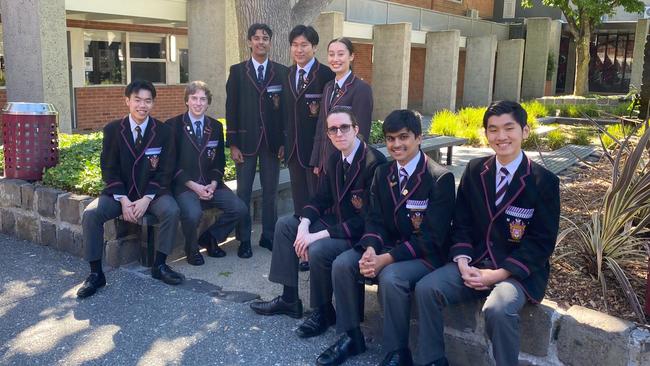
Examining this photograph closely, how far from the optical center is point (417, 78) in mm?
25078

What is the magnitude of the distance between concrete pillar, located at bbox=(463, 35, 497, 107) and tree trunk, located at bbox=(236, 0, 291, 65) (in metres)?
16.5

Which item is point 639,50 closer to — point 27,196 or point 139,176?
point 139,176

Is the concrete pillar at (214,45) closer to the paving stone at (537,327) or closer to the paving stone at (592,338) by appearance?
the paving stone at (537,327)

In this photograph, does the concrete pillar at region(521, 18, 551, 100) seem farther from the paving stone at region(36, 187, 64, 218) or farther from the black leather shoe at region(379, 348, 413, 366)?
the black leather shoe at region(379, 348, 413, 366)

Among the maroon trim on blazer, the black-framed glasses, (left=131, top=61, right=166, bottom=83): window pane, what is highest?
(left=131, top=61, right=166, bottom=83): window pane

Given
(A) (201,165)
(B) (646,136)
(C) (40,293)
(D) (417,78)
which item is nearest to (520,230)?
(B) (646,136)

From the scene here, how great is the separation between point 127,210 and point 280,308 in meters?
1.46

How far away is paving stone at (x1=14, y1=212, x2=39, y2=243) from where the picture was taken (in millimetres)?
5727

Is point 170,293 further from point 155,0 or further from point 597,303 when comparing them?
point 155,0

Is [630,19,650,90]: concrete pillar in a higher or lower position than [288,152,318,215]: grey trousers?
higher

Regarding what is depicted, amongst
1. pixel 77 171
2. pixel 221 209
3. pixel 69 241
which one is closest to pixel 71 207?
pixel 69 241

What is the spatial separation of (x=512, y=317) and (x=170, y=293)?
2.57 meters

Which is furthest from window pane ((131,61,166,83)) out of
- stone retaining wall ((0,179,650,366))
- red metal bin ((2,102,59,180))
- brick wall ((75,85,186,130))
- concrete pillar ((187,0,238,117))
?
stone retaining wall ((0,179,650,366))

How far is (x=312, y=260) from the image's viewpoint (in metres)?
3.88
